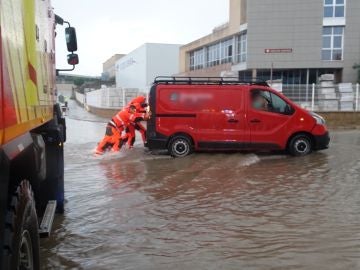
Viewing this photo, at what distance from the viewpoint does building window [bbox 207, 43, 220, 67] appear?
157 ft

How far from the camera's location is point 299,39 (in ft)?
122

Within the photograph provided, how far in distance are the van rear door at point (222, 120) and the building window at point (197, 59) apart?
4107 centimetres

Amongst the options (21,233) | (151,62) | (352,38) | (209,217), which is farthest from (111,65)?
(21,233)

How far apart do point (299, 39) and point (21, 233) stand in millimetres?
36747

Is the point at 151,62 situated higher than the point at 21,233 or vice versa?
the point at 151,62

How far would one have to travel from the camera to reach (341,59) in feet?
120

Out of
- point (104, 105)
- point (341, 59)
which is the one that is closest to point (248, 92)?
point (104, 105)

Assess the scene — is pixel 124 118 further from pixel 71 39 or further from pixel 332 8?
pixel 332 8

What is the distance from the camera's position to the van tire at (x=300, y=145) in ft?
40.6

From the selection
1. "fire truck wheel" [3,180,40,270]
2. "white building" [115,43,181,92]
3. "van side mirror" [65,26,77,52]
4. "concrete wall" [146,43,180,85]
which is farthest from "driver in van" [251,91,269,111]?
"concrete wall" [146,43,180,85]

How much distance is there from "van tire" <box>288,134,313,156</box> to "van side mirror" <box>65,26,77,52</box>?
6.93 metres

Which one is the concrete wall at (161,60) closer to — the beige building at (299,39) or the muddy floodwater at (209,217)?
the beige building at (299,39)

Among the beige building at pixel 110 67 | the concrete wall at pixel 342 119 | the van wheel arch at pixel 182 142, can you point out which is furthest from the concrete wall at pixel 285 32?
the beige building at pixel 110 67

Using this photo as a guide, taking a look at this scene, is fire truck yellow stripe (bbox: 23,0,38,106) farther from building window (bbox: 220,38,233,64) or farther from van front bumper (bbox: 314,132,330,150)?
building window (bbox: 220,38,233,64)
